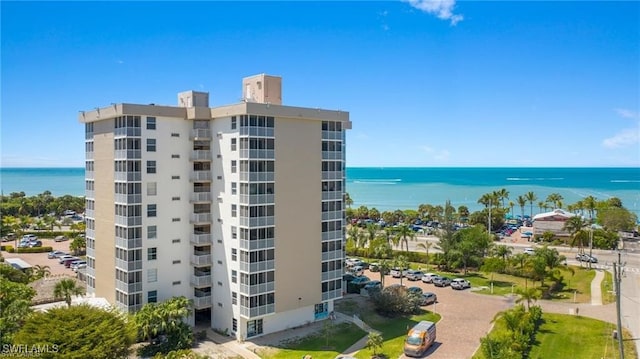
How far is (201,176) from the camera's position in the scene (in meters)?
41.5

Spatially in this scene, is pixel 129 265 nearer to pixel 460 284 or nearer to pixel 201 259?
pixel 201 259

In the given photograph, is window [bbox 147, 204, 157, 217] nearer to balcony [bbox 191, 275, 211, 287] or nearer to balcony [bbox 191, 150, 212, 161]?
balcony [bbox 191, 150, 212, 161]

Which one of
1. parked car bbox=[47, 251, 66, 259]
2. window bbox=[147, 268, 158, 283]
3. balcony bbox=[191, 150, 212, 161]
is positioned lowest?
parked car bbox=[47, 251, 66, 259]

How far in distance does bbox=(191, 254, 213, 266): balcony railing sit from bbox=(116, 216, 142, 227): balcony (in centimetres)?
551

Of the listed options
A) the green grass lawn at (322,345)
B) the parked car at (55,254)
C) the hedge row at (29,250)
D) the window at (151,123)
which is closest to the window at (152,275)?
the green grass lawn at (322,345)

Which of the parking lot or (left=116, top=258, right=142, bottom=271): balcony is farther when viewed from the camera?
(left=116, top=258, right=142, bottom=271): balcony

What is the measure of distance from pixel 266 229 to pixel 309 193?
523 cm

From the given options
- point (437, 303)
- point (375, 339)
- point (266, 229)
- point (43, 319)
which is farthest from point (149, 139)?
point (437, 303)

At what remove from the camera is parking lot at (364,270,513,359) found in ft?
122

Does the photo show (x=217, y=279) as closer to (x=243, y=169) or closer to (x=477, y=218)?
(x=243, y=169)

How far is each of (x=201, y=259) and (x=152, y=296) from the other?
193 inches

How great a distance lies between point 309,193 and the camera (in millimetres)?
41531

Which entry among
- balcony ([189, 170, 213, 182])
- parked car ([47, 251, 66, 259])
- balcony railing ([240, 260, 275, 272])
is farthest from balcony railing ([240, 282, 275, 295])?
parked car ([47, 251, 66, 259])

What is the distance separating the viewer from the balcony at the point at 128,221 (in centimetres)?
3838
